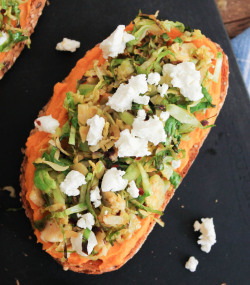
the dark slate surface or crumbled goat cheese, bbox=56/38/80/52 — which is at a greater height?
crumbled goat cheese, bbox=56/38/80/52

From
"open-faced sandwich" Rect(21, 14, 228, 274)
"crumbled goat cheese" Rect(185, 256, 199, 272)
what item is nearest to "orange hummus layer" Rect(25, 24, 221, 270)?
"open-faced sandwich" Rect(21, 14, 228, 274)

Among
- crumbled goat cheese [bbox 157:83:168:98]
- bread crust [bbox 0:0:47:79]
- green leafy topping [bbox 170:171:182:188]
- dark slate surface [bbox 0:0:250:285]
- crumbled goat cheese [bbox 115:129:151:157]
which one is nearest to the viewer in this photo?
crumbled goat cheese [bbox 115:129:151:157]

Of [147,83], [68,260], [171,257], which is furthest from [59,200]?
[171,257]

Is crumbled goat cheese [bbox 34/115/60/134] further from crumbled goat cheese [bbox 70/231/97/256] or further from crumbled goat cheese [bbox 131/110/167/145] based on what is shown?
crumbled goat cheese [bbox 70/231/97/256]

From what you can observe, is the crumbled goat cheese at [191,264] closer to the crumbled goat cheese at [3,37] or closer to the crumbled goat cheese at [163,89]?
the crumbled goat cheese at [163,89]

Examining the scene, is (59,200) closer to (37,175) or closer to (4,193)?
(37,175)

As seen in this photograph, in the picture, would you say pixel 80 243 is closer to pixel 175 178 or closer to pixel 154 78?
pixel 175 178

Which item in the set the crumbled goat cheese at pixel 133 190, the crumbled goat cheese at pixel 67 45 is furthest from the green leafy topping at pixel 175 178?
the crumbled goat cheese at pixel 67 45
